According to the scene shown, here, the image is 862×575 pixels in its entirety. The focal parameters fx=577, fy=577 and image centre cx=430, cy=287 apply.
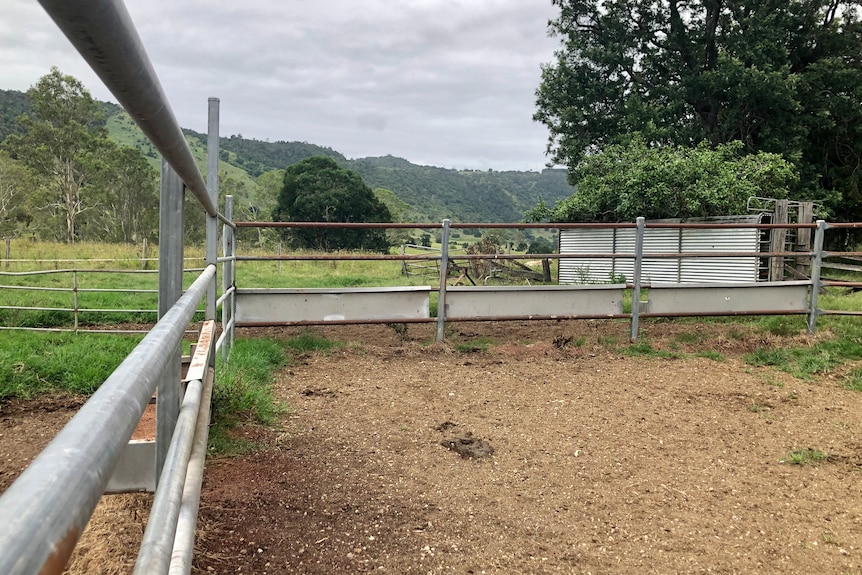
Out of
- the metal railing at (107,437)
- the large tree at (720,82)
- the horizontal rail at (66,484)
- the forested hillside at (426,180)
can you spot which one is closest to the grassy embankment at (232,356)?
the metal railing at (107,437)

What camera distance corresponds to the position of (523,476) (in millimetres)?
2797

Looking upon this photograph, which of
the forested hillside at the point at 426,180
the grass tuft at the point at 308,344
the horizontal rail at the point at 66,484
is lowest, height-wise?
the grass tuft at the point at 308,344

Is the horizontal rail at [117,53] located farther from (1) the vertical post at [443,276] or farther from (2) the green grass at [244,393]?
(1) the vertical post at [443,276]

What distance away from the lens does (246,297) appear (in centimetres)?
519

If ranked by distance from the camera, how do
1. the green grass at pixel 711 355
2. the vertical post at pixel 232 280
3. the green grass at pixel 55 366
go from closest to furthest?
the green grass at pixel 55 366 → the vertical post at pixel 232 280 → the green grass at pixel 711 355

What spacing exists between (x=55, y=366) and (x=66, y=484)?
14.7ft

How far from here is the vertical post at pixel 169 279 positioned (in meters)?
1.18

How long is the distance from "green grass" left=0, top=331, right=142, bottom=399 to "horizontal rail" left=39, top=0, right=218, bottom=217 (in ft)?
12.3

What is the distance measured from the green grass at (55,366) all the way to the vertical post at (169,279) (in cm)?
311

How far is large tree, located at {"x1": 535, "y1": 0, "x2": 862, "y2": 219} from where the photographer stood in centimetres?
1470

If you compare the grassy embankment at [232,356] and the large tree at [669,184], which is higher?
the large tree at [669,184]

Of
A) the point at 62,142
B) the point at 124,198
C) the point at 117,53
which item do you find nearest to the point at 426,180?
the point at 124,198

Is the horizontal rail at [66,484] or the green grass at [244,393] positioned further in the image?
the green grass at [244,393]

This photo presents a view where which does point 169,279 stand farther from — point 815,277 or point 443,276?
point 815,277
